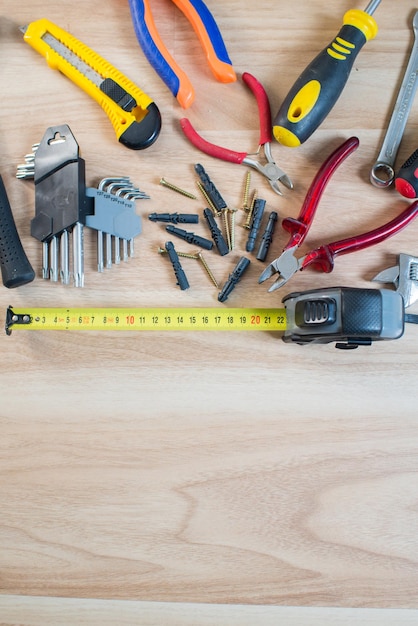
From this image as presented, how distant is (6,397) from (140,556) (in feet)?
1.33

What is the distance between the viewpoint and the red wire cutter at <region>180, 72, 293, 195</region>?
1099 millimetres

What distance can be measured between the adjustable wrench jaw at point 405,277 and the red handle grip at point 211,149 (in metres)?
0.37

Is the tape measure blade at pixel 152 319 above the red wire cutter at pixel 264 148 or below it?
below

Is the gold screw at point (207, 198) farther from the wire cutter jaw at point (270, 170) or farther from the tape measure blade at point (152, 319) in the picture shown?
the tape measure blade at point (152, 319)

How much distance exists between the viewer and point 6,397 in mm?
1075

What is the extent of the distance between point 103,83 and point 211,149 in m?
0.26

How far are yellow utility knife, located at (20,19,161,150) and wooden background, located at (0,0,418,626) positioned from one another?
38 millimetres

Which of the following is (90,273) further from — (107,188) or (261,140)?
(261,140)

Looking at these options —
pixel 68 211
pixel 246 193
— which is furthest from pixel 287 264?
pixel 68 211

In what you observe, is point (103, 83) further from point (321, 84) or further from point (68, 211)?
point (321, 84)

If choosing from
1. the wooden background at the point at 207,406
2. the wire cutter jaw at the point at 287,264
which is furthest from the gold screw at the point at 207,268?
the wire cutter jaw at the point at 287,264

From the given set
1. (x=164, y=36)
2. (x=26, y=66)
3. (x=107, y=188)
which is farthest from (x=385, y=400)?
(x=26, y=66)

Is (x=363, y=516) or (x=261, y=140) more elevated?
(x=261, y=140)

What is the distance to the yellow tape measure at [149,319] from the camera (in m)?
1.06
